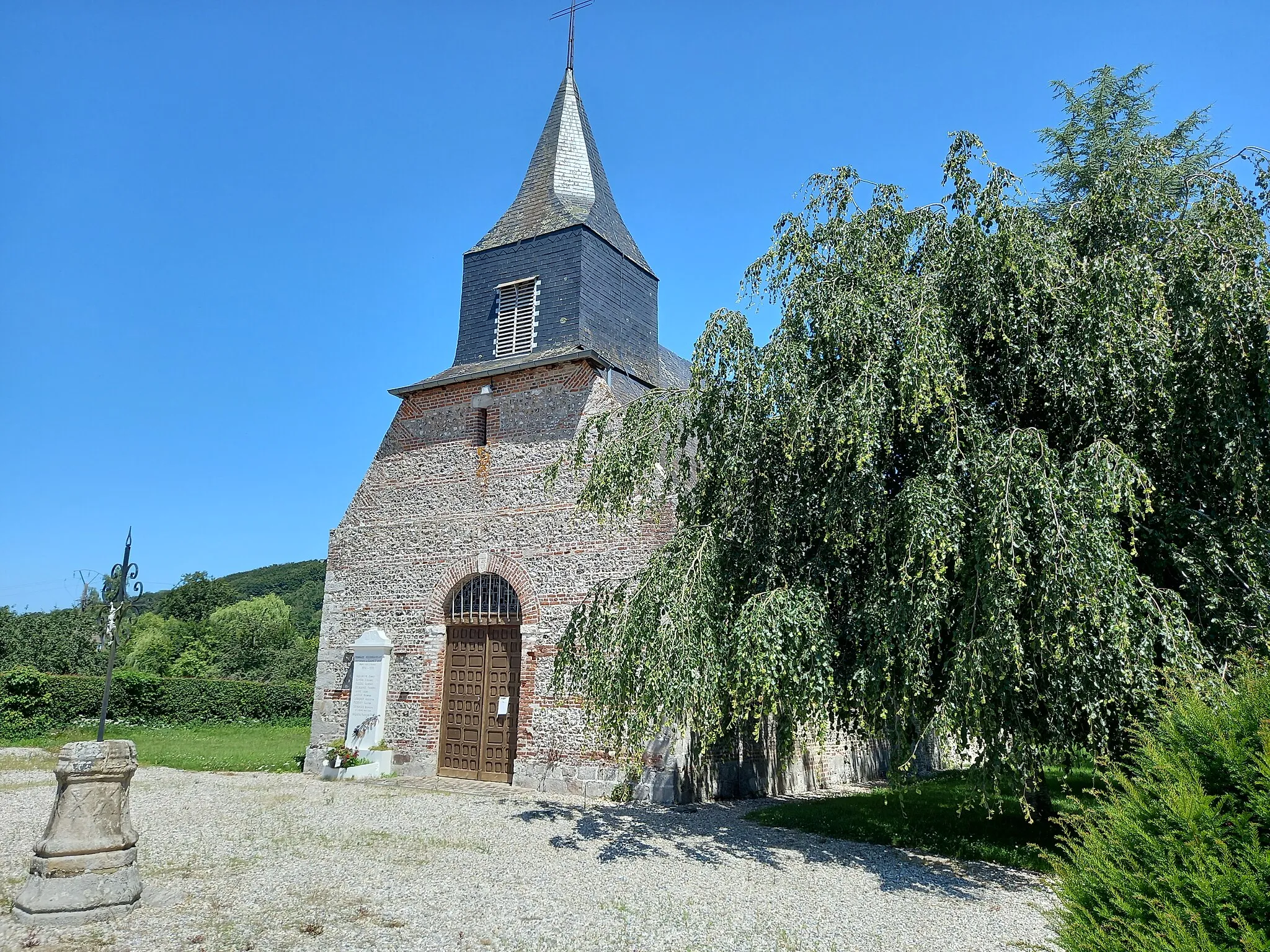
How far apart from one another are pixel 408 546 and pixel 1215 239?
11.2 metres

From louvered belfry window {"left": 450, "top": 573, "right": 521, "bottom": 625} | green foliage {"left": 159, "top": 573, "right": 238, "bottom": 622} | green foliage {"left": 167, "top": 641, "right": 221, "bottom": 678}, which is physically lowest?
green foliage {"left": 167, "top": 641, "right": 221, "bottom": 678}

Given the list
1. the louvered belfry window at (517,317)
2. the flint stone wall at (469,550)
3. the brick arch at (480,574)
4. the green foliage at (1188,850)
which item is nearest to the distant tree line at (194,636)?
the flint stone wall at (469,550)

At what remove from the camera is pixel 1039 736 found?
6.18m

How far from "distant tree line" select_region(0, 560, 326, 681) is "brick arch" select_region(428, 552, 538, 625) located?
29.9ft

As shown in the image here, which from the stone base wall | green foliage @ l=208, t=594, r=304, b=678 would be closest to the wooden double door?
the stone base wall

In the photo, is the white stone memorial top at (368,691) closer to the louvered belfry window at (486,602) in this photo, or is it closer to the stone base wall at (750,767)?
the louvered belfry window at (486,602)

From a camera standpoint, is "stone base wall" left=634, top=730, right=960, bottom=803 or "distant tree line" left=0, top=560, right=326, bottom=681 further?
"distant tree line" left=0, top=560, right=326, bottom=681

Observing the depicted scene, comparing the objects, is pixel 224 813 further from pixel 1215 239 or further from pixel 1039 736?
pixel 1215 239

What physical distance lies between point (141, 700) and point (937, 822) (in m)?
20.2

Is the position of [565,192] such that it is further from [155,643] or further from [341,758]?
[155,643]

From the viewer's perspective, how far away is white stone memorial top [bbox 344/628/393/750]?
12.5 m

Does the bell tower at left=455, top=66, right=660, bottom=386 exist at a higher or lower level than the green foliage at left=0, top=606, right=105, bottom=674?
higher

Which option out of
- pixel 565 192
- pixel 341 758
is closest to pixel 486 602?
pixel 341 758

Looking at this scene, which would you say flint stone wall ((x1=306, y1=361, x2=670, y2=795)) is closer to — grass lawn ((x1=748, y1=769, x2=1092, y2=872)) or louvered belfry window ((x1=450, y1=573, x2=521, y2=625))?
louvered belfry window ((x1=450, y1=573, x2=521, y2=625))
